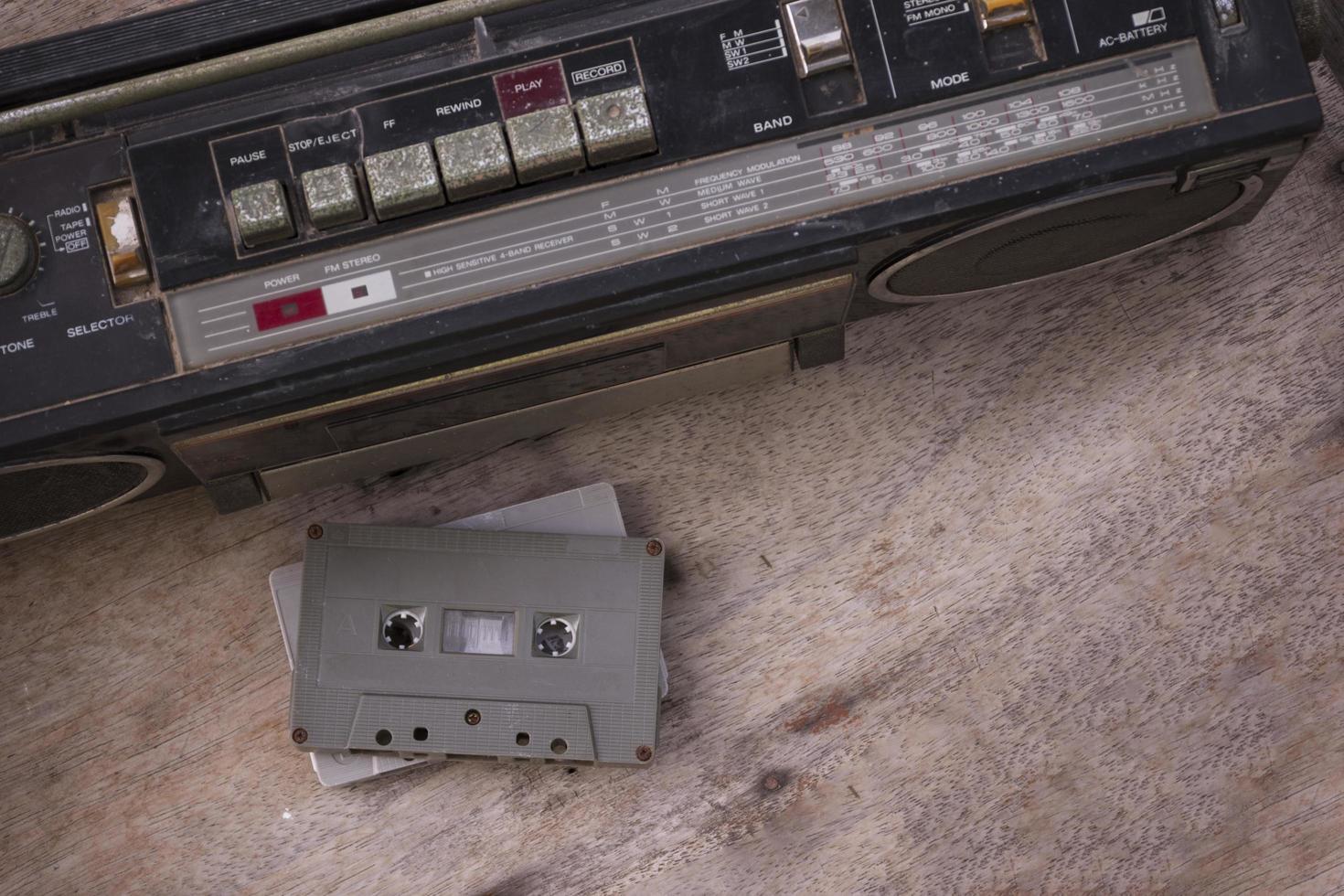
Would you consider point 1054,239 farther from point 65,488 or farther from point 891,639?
point 65,488

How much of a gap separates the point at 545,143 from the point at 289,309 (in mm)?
224

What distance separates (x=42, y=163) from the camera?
3.52 feet

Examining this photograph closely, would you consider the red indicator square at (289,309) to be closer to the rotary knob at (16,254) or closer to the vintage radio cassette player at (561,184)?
the vintage radio cassette player at (561,184)

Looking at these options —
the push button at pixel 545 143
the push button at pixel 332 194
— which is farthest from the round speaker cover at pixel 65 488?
the push button at pixel 545 143

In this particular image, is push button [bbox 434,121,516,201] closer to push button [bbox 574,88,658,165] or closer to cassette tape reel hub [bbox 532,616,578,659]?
push button [bbox 574,88,658,165]

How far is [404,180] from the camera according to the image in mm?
1046

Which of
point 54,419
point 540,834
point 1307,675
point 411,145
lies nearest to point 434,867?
point 540,834

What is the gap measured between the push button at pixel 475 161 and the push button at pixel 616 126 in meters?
0.06

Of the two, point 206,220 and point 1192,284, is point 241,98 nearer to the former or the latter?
point 206,220

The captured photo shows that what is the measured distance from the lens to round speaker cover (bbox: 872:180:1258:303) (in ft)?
3.56

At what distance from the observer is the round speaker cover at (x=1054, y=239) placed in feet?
3.56

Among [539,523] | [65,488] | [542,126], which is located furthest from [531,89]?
[65,488]

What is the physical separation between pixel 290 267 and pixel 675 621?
430mm

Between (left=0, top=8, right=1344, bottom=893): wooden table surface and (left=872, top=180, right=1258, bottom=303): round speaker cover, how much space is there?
9 cm
